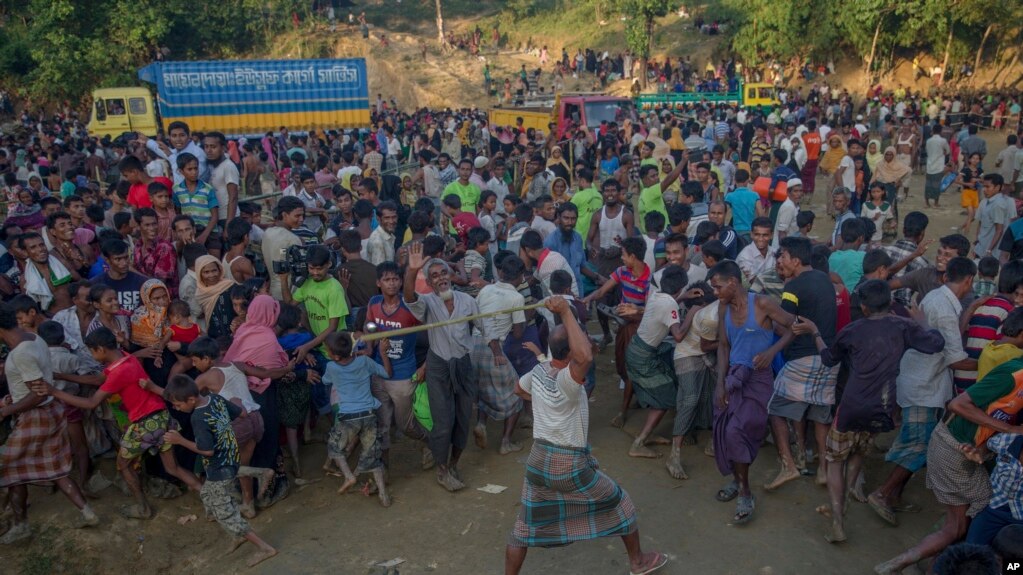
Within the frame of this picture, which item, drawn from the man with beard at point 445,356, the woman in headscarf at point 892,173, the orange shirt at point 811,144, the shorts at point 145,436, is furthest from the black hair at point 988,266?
the orange shirt at point 811,144

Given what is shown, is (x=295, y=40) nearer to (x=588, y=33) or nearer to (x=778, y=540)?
(x=588, y=33)

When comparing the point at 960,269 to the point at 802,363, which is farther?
the point at 802,363

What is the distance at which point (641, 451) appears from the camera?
611 cm

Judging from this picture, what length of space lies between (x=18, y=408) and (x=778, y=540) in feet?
16.9

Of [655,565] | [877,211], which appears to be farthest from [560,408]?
[877,211]

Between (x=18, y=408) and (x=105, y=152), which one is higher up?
(x=105, y=152)

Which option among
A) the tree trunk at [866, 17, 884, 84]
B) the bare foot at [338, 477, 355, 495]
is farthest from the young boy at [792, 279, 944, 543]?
the tree trunk at [866, 17, 884, 84]

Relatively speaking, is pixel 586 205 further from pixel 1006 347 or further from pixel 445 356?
pixel 1006 347

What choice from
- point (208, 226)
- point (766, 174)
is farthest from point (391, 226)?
point (766, 174)

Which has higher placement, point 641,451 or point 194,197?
point 194,197

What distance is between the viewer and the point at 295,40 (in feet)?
132

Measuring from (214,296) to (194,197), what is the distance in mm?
1732

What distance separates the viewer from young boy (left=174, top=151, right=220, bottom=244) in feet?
24.2

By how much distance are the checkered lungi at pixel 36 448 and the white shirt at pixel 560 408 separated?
3.65 meters
